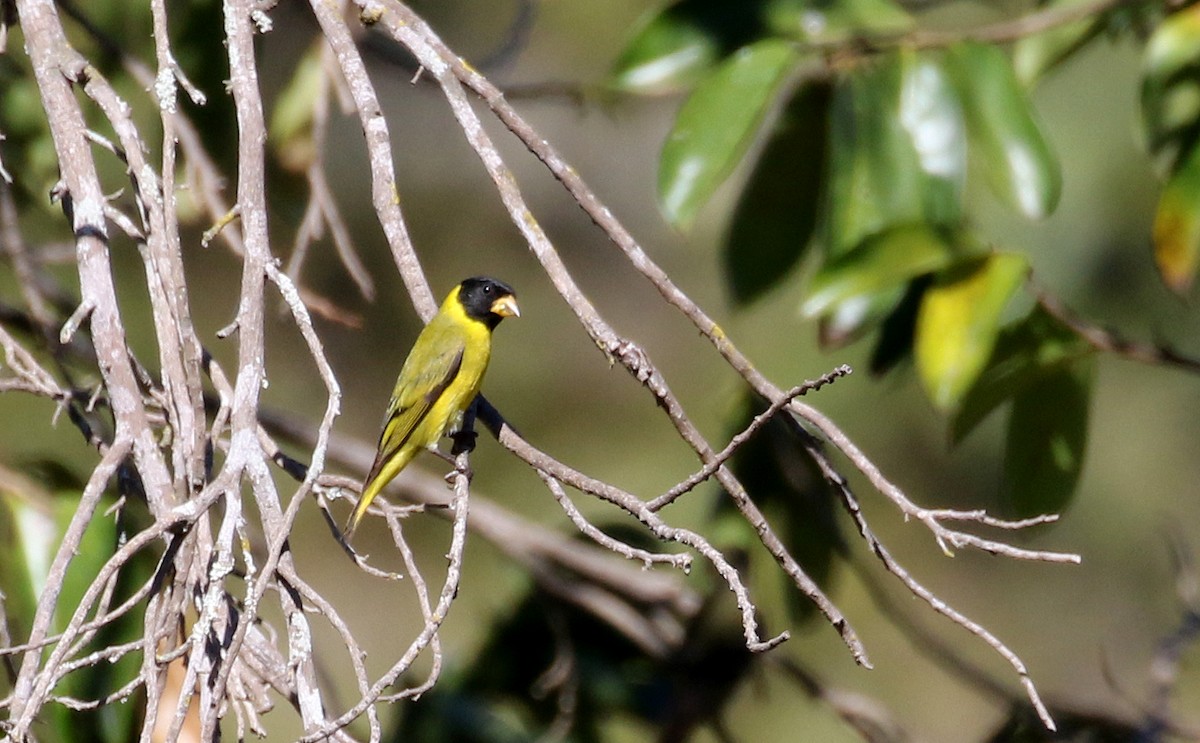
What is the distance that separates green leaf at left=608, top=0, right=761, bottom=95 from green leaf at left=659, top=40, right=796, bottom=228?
32 centimetres

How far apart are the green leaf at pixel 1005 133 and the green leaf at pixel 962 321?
0.53ft

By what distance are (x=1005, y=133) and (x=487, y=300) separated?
5.18 ft

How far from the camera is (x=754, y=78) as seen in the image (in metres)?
2.64

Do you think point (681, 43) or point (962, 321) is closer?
point (962, 321)

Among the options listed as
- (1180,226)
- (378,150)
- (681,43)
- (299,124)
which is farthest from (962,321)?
(299,124)

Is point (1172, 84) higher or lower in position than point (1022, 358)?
higher

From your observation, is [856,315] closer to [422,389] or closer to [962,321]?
[962,321]

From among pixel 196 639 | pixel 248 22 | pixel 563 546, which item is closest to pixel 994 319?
pixel 248 22

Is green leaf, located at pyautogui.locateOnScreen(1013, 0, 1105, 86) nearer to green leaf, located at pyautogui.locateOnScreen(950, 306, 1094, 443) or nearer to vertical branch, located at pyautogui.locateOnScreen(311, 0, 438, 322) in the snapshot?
green leaf, located at pyautogui.locateOnScreen(950, 306, 1094, 443)

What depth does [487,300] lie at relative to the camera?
3.84 meters

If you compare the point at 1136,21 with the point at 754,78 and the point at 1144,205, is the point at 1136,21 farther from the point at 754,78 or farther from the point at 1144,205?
the point at 1144,205

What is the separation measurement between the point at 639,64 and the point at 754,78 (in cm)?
41

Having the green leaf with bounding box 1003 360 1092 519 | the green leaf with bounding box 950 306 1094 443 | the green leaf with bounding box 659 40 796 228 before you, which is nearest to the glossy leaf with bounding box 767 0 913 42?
the green leaf with bounding box 659 40 796 228

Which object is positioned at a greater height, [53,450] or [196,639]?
[53,450]
